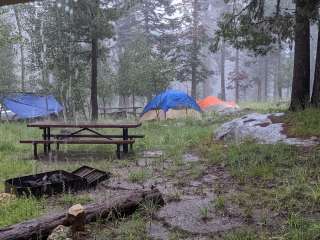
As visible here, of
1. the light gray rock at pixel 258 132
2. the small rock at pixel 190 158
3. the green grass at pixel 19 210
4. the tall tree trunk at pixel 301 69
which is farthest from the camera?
the tall tree trunk at pixel 301 69

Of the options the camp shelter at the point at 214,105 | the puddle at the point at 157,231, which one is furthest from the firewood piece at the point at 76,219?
the camp shelter at the point at 214,105

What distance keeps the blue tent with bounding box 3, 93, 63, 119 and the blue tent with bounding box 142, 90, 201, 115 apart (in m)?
5.38

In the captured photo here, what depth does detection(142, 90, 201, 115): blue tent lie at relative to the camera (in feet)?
67.4

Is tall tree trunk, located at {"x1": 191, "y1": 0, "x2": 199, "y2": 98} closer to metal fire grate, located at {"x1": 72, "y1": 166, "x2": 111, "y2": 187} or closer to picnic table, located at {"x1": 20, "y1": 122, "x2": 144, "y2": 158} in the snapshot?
picnic table, located at {"x1": 20, "y1": 122, "x2": 144, "y2": 158}

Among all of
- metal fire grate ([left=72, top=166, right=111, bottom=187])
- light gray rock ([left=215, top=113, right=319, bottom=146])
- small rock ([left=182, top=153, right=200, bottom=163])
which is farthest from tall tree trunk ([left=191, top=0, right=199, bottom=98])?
metal fire grate ([left=72, top=166, right=111, bottom=187])

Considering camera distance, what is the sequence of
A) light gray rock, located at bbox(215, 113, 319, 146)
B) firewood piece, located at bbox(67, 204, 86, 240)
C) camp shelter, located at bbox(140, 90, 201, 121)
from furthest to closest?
1. camp shelter, located at bbox(140, 90, 201, 121)
2. light gray rock, located at bbox(215, 113, 319, 146)
3. firewood piece, located at bbox(67, 204, 86, 240)

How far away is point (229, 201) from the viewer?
504 cm

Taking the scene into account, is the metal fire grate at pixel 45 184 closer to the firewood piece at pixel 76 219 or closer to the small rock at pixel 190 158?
the firewood piece at pixel 76 219

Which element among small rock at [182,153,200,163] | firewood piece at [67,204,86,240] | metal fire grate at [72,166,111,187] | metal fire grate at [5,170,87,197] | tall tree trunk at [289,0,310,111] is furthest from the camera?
tall tree trunk at [289,0,310,111]

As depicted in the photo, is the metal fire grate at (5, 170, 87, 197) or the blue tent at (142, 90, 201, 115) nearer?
the metal fire grate at (5, 170, 87, 197)

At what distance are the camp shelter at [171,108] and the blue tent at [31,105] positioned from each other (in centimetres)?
520

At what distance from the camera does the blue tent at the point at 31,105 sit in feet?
71.7

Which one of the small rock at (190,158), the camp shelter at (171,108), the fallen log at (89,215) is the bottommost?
the fallen log at (89,215)

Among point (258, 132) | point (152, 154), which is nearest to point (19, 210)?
point (152, 154)
